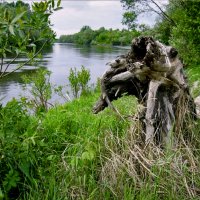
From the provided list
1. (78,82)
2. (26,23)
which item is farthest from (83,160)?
(78,82)

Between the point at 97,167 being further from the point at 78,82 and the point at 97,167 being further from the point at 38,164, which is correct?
the point at 78,82

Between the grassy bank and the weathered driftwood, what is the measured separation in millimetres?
184

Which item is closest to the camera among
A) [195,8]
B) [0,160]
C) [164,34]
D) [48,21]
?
[48,21]

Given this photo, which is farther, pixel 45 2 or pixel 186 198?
pixel 186 198

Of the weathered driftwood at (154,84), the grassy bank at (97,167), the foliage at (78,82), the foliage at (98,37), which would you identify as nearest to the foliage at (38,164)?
the grassy bank at (97,167)

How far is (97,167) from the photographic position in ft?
13.3

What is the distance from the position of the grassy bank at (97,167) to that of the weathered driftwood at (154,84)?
0.60 feet

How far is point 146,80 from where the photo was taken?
177 inches

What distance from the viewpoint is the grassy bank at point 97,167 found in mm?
3600

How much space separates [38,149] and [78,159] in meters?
0.42

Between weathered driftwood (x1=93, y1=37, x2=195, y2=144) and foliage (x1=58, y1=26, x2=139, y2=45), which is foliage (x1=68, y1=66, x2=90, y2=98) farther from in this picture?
foliage (x1=58, y1=26, x2=139, y2=45)

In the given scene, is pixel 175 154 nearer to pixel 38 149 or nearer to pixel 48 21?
pixel 38 149

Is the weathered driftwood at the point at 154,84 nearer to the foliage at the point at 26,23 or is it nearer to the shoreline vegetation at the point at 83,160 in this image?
the shoreline vegetation at the point at 83,160

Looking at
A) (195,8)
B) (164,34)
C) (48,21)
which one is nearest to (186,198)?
(48,21)
